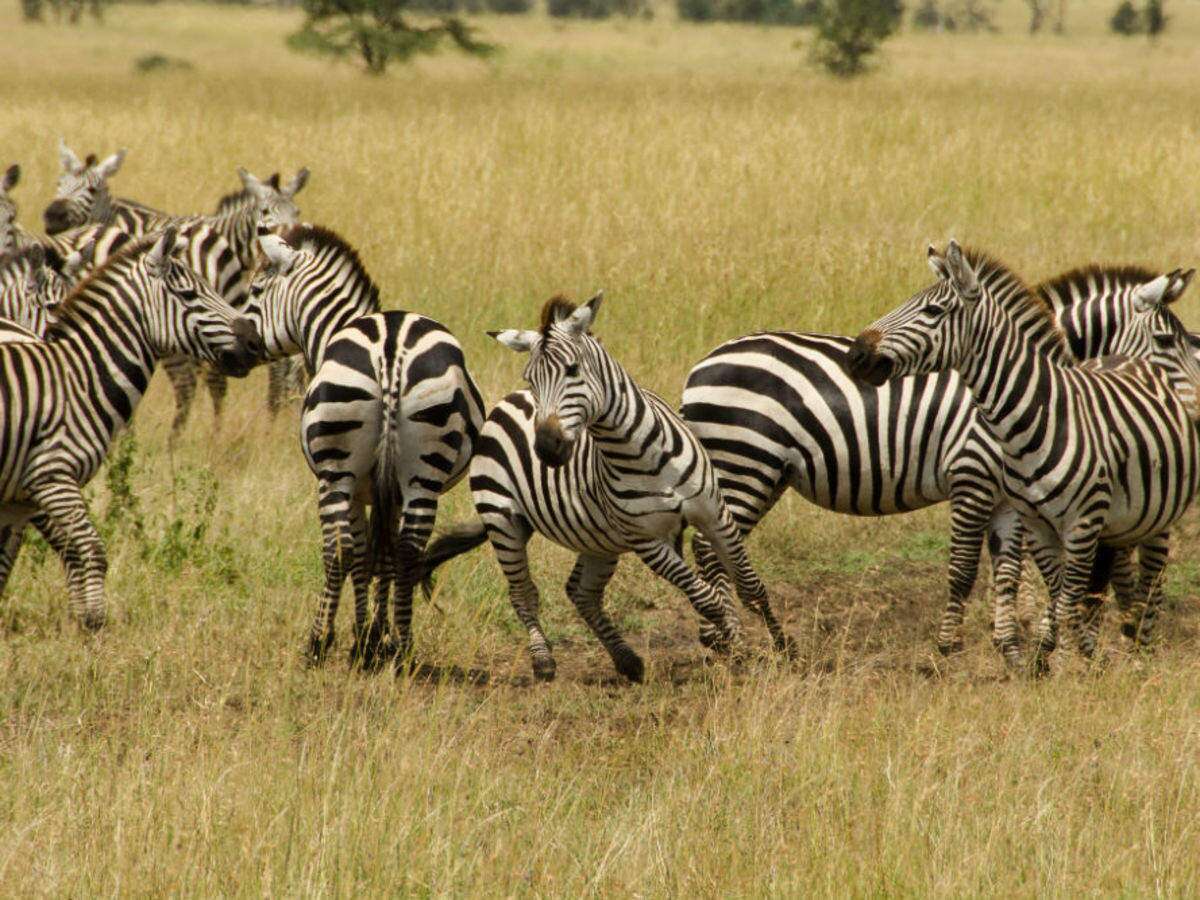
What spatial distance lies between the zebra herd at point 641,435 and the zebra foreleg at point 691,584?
0.4 inches

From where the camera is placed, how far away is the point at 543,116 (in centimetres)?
1869

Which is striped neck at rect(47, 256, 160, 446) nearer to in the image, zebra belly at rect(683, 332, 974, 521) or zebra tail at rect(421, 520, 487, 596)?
zebra tail at rect(421, 520, 487, 596)

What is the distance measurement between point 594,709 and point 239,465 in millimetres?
4116

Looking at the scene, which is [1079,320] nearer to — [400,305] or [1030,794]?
[1030,794]

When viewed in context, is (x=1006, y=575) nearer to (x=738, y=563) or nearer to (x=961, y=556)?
(x=961, y=556)

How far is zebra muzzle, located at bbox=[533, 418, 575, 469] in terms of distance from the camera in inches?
202

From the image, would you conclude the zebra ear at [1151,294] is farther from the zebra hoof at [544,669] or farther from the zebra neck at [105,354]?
the zebra neck at [105,354]

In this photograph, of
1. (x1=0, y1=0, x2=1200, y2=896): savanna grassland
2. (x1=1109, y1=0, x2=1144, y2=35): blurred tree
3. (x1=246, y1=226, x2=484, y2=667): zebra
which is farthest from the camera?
(x1=1109, y1=0, x2=1144, y2=35): blurred tree

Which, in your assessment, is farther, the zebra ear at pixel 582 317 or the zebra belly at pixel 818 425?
the zebra belly at pixel 818 425

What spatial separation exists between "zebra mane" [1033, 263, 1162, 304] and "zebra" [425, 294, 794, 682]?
257 centimetres

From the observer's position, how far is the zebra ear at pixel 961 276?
5617 millimetres

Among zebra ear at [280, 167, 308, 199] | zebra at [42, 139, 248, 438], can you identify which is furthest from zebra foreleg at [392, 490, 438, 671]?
zebra ear at [280, 167, 308, 199]

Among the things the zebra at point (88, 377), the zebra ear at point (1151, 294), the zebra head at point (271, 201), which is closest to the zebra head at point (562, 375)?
the zebra at point (88, 377)

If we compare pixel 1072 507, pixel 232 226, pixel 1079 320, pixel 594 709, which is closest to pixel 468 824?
pixel 594 709
